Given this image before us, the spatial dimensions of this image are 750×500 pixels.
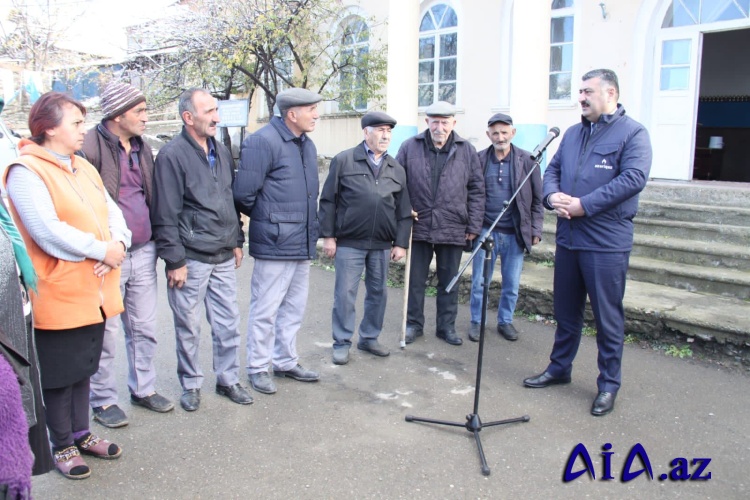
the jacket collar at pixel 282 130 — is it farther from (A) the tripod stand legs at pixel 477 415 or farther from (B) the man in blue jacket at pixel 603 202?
(B) the man in blue jacket at pixel 603 202

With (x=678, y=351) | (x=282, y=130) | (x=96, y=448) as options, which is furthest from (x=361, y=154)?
(x=678, y=351)

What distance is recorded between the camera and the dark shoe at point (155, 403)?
392 cm

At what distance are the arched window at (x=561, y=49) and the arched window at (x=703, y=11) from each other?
1.38 metres

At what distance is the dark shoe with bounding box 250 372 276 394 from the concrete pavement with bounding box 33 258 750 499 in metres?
0.05

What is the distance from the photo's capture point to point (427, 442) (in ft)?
11.8

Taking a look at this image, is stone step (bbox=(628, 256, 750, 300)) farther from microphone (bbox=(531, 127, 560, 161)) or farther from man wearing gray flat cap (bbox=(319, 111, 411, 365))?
microphone (bbox=(531, 127, 560, 161))

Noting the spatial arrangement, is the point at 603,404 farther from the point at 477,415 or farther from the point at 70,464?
the point at 70,464

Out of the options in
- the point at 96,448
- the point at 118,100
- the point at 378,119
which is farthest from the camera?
the point at 378,119

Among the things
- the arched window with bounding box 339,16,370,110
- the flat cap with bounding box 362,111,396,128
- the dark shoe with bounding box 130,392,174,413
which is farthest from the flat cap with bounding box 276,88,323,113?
the arched window with bounding box 339,16,370,110

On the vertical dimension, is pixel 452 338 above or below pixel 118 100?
below

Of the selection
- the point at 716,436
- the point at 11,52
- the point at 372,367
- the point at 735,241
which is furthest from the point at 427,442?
the point at 11,52

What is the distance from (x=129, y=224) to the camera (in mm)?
3580

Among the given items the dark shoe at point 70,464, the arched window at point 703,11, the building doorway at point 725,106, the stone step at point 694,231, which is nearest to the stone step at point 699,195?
the stone step at point 694,231

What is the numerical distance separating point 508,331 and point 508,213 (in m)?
1.03
